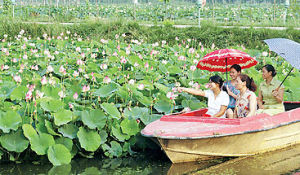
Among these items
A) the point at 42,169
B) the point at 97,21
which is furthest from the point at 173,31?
the point at 42,169

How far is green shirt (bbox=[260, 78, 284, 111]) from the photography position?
572cm

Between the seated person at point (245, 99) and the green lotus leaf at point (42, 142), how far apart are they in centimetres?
207

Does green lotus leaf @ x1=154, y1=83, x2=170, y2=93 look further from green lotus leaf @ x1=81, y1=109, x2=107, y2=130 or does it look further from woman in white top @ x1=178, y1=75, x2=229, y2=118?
green lotus leaf @ x1=81, y1=109, x2=107, y2=130

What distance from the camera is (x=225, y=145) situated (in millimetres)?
5016


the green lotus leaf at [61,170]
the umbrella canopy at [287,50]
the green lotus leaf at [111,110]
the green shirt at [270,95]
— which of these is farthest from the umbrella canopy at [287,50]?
the green lotus leaf at [61,170]

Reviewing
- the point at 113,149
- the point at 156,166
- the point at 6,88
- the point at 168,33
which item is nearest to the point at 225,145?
the point at 156,166

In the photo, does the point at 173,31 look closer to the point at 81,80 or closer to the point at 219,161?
the point at 81,80

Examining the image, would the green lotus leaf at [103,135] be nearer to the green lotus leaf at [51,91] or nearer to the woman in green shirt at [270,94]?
the green lotus leaf at [51,91]

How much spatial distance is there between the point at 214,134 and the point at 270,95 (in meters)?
1.30

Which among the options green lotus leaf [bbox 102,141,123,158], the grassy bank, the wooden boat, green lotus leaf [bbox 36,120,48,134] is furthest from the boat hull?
the grassy bank

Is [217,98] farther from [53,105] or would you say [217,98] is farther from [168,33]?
[168,33]

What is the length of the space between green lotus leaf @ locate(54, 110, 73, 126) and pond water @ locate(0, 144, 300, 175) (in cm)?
44

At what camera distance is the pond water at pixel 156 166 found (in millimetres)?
4773

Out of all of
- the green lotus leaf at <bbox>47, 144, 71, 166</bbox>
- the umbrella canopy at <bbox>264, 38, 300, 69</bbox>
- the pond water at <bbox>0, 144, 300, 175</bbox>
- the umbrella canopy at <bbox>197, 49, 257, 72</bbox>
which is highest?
the umbrella canopy at <bbox>264, 38, 300, 69</bbox>
